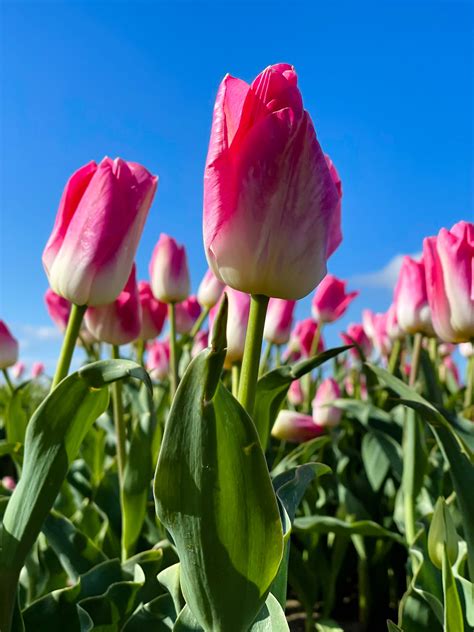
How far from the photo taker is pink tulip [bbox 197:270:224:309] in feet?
5.73

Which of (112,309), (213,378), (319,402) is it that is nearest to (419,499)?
(319,402)

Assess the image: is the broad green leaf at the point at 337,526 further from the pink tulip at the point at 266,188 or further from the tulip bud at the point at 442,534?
the pink tulip at the point at 266,188

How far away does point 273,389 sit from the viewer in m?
0.79

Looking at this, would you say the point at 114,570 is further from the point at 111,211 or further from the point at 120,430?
the point at 111,211

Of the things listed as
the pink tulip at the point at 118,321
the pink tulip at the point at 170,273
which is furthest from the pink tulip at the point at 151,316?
the pink tulip at the point at 118,321

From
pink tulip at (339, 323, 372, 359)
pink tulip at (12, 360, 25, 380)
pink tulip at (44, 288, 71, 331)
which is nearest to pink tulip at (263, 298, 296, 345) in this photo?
pink tulip at (44, 288, 71, 331)

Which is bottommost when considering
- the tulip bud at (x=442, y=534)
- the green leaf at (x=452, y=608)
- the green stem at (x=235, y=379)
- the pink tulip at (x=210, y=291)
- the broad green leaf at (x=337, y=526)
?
the green leaf at (x=452, y=608)

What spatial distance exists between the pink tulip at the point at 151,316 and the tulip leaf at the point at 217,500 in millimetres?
1224

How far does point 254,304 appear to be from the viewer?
0.57 m

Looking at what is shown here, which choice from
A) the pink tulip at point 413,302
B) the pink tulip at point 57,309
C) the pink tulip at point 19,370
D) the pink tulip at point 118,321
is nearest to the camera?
the pink tulip at point 118,321

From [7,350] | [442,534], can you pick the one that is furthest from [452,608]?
[7,350]

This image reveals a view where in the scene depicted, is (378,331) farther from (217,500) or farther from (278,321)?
(217,500)

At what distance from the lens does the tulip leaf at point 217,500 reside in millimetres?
484

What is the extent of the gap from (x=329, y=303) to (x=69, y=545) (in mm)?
1353
